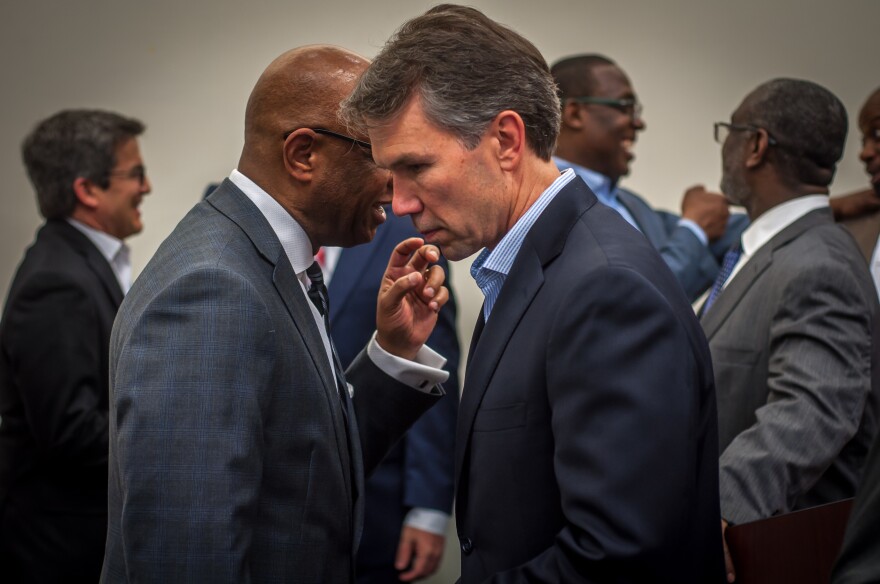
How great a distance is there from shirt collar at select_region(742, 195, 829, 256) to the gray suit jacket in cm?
6

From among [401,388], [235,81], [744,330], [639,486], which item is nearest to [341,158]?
[401,388]

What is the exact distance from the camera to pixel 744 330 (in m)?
2.26

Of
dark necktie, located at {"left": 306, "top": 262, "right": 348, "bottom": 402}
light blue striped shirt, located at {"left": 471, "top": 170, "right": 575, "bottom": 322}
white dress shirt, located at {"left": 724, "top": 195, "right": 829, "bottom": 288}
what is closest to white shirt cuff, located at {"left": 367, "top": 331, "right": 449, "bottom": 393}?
dark necktie, located at {"left": 306, "top": 262, "right": 348, "bottom": 402}

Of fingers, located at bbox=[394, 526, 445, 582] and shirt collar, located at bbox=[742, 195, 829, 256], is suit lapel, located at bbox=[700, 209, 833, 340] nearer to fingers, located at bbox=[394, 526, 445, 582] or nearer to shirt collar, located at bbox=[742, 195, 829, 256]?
shirt collar, located at bbox=[742, 195, 829, 256]

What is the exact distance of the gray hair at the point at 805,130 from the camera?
2452 mm

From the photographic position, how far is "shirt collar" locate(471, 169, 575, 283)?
4.70 ft

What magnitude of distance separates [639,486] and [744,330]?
3.79 ft

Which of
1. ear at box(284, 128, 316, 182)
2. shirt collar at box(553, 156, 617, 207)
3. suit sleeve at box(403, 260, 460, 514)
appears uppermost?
ear at box(284, 128, 316, 182)

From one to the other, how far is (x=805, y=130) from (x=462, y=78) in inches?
55.4

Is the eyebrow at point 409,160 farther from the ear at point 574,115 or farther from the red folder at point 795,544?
the ear at point 574,115

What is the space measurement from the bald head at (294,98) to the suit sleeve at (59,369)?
4.03 ft

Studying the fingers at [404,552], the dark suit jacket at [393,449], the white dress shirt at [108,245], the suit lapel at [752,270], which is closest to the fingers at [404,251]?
the dark suit jacket at [393,449]

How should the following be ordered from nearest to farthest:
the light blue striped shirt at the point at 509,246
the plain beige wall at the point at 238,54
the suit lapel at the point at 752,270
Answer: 1. the light blue striped shirt at the point at 509,246
2. the suit lapel at the point at 752,270
3. the plain beige wall at the point at 238,54

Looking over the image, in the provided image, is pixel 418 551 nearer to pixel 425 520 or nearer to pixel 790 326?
pixel 425 520
